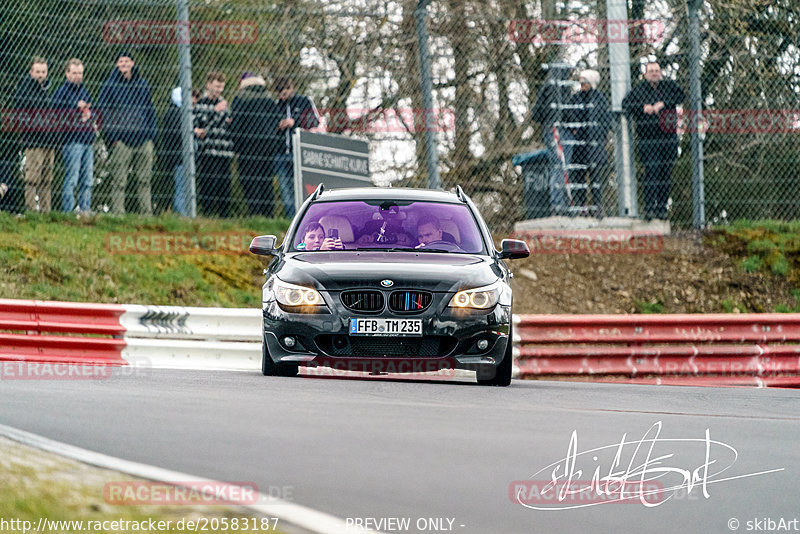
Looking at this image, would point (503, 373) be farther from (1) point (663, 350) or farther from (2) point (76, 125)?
(2) point (76, 125)

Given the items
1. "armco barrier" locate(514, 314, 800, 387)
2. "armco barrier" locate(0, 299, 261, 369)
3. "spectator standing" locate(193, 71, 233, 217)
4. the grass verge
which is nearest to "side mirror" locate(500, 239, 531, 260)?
"armco barrier" locate(514, 314, 800, 387)

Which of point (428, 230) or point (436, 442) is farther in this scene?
point (428, 230)

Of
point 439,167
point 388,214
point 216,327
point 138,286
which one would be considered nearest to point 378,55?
point 439,167

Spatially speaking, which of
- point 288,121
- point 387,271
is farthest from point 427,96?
point 387,271

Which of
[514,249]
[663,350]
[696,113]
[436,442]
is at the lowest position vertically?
[663,350]

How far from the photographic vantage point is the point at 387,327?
943 centimetres

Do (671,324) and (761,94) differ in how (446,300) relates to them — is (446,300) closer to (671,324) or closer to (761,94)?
(671,324)

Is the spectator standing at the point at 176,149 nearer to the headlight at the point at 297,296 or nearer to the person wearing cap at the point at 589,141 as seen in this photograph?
the person wearing cap at the point at 589,141

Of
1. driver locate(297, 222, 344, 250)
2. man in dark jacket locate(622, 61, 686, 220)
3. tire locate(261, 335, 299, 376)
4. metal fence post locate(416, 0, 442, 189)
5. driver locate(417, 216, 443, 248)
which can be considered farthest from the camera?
man in dark jacket locate(622, 61, 686, 220)

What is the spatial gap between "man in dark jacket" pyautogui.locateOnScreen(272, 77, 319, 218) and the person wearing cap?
341 cm

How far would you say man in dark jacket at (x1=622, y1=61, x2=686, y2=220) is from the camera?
16797 mm

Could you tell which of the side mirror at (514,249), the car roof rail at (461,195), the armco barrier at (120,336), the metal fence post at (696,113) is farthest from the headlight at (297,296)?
the metal fence post at (696,113)

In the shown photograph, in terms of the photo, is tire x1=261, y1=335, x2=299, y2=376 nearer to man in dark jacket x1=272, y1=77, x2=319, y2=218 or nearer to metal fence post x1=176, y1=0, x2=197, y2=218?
metal fence post x1=176, y1=0, x2=197, y2=218

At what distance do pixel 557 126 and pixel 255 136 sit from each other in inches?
155
